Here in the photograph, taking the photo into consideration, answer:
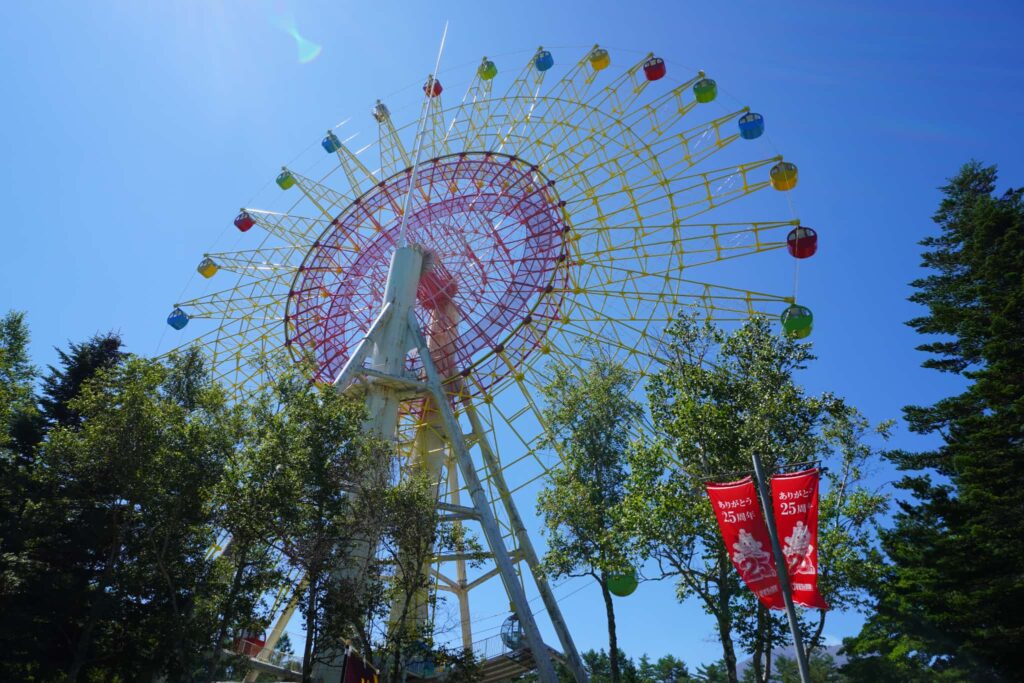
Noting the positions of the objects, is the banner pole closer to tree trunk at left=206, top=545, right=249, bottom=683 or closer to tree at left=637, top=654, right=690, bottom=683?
tree trunk at left=206, top=545, right=249, bottom=683

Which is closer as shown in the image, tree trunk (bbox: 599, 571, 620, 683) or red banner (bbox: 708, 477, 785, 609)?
red banner (bbox: 708, 477, 785, 609)

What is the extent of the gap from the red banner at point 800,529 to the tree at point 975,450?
36.9 feet

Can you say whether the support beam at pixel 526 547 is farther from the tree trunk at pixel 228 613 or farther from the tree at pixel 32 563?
the tree at pixel 32 563

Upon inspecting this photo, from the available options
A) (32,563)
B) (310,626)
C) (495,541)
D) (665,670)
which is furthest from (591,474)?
(665,670)

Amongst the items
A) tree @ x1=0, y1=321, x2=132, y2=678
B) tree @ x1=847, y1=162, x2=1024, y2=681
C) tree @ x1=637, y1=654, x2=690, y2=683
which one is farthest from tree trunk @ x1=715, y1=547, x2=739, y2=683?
tree @ x1=637, y1=654, x2=690, y2=683

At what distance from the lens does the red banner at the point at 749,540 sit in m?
9.95

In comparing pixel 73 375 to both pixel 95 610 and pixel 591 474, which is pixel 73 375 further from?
pixel 591 474

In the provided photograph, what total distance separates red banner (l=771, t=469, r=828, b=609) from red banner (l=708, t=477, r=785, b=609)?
268 mm

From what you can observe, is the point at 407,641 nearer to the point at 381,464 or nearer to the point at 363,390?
the point at 381,464

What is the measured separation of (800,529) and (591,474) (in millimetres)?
9525

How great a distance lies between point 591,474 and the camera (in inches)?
746

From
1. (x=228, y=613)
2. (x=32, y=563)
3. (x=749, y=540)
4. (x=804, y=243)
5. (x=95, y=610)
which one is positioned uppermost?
(x=804, y=243)

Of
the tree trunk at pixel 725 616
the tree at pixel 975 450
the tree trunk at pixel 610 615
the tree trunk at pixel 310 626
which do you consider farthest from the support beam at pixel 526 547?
the tree at pixel 975 450

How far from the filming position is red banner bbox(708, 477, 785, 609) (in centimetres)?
995
